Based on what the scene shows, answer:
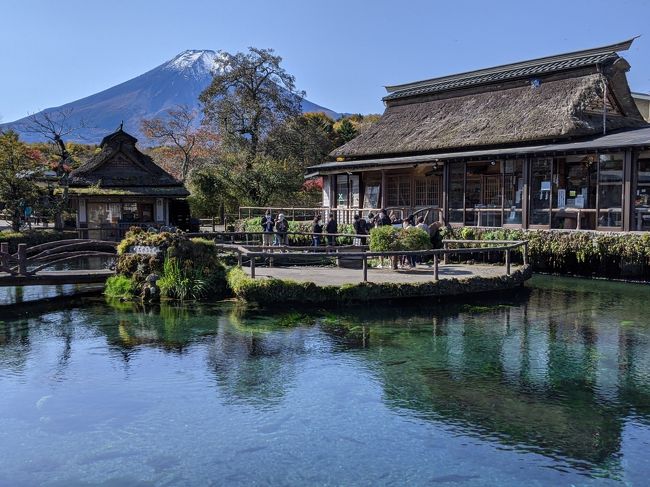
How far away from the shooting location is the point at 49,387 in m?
9.68

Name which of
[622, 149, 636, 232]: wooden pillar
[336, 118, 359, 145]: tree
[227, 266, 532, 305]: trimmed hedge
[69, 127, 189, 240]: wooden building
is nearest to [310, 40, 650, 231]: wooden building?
[622, 149, 636, 232]: wooden pillar

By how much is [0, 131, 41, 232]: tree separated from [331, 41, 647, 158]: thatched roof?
15.1 metres

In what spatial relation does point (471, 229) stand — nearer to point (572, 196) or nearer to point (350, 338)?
point (572, 196)

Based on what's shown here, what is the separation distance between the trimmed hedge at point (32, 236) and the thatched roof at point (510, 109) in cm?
1398

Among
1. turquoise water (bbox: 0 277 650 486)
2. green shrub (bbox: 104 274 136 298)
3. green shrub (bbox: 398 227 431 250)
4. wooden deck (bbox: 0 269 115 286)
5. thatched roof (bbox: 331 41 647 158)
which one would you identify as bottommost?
turquoise water (bbox: 0 277 650 486)

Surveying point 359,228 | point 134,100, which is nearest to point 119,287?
point 359,228

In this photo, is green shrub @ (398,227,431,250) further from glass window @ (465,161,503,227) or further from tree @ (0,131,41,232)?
tree @ (0,131,41,232)

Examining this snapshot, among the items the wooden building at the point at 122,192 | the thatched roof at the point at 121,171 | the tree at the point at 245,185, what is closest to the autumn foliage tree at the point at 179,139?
the tree at the point at 245,185

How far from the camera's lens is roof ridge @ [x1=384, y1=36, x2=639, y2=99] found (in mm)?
25359

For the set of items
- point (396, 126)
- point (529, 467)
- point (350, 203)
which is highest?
point (396, 126)

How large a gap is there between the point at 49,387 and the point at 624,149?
1741cm

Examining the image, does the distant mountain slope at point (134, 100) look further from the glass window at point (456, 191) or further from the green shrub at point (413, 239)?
the green shrub at point (413, 239)

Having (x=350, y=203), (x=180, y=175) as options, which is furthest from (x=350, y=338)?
(x=180, y=175)

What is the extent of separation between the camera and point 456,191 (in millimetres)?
26484
